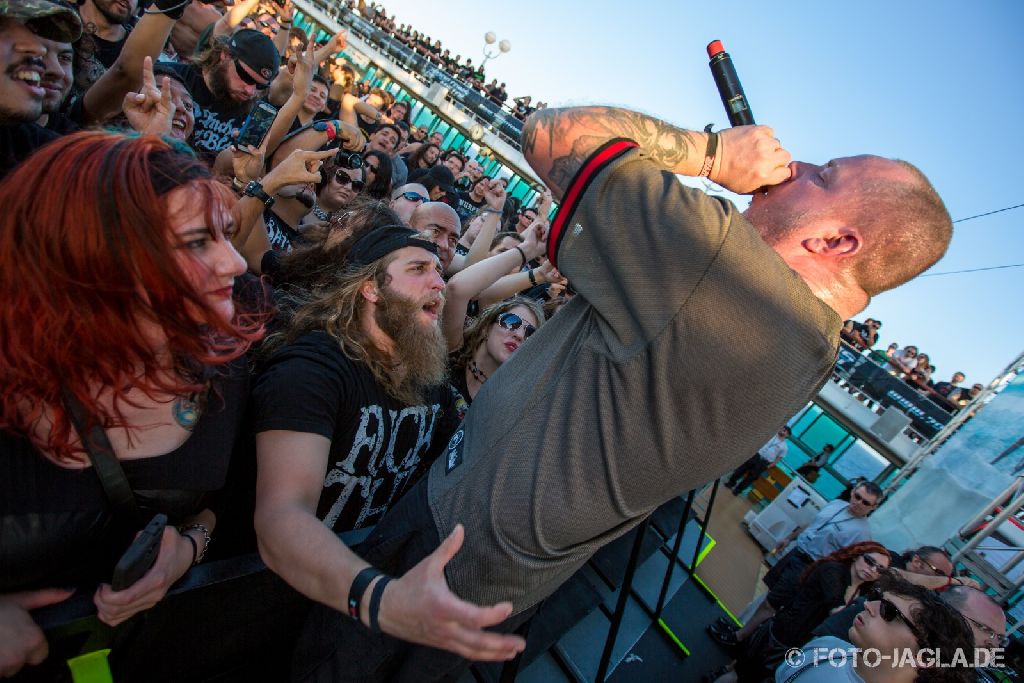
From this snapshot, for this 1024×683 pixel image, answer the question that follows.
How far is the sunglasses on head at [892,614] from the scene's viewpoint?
2.33m

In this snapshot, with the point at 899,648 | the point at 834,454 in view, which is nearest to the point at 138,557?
the point at 899,648

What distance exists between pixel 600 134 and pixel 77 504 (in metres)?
1.54

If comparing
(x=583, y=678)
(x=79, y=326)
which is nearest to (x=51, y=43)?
(x=79, y=326)

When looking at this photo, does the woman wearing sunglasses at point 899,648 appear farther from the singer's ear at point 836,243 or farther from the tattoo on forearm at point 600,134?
the tattoo on forearm at point 600,134

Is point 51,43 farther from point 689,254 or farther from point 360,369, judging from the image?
point 689,254

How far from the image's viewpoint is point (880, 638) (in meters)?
2.40

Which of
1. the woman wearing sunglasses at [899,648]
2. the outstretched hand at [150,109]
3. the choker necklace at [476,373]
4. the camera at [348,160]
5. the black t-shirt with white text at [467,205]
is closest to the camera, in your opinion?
the outstretched hand at [150,109]

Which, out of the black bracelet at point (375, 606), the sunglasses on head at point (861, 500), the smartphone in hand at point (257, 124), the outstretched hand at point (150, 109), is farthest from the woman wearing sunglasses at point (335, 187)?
the sunglasses on head at point (861, 500)

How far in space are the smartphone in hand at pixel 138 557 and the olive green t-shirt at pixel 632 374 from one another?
0.69 m

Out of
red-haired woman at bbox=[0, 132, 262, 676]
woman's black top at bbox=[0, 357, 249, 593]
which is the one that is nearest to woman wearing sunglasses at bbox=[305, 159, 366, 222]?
red-haired woman at bbox=[0, 132, 262, 676]

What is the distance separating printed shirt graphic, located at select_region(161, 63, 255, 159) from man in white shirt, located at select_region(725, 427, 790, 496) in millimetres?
9866

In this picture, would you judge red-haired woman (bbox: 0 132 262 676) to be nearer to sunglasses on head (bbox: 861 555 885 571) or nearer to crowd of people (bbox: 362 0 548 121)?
sunglasses on head (bbox: 861 555 885 571)

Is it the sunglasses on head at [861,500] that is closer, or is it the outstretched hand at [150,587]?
the outstretched hand at [150,587]

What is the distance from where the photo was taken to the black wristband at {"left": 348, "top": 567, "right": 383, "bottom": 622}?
101cm
